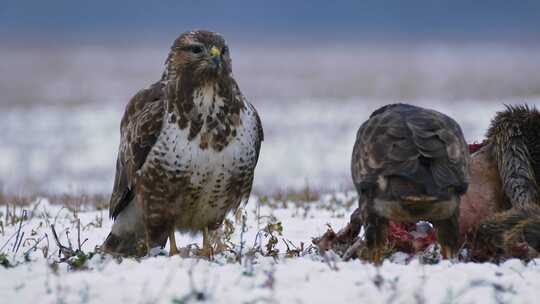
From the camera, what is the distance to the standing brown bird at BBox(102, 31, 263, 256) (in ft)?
23.5

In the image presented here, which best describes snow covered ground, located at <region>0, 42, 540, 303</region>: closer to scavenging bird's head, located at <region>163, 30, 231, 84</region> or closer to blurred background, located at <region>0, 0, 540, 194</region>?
blurred background, located at <region>0, 0, 540, 194</region>

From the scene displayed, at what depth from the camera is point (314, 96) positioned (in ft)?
98.6

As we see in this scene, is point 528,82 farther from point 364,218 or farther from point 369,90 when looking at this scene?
point 364,218

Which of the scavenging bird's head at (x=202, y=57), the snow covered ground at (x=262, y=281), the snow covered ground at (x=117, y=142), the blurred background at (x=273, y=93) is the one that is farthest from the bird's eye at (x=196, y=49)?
the snow covered ground at (x=117, y=142)

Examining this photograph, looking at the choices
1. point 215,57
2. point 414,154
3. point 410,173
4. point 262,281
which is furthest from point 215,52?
point 262,281

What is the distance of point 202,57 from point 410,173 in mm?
1973

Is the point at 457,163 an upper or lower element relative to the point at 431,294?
upper

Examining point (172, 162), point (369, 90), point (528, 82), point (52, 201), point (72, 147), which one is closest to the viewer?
point (172, 162)

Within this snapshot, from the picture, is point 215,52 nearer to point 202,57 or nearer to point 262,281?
point 202,57

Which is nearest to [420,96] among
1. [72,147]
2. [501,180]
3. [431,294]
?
[72,147]

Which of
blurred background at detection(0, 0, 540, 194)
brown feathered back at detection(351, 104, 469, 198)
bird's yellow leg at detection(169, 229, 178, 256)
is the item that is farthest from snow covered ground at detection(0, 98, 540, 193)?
brown feathered back at detection(351, 104, 469, 198)

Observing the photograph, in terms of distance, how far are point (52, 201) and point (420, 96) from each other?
1997 centimetres

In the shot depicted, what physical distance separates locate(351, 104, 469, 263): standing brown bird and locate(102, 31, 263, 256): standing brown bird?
1037 mm

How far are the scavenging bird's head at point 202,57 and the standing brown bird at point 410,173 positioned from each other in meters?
1.24
